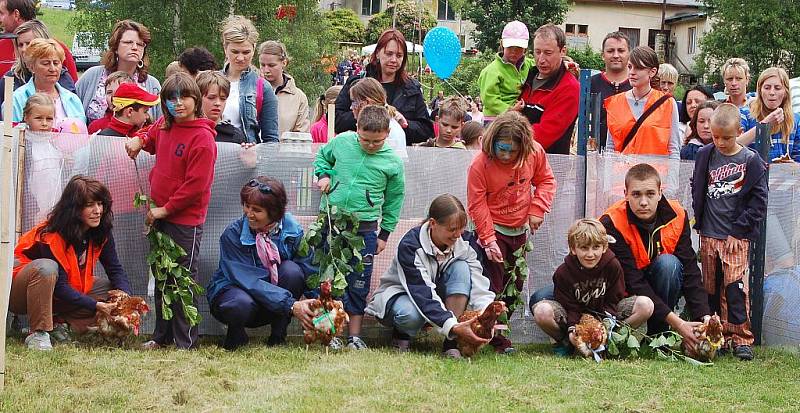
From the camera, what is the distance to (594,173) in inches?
312

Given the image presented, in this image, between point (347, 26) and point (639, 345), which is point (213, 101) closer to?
point (639, 345)

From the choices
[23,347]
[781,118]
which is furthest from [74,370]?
Result: [781,118]

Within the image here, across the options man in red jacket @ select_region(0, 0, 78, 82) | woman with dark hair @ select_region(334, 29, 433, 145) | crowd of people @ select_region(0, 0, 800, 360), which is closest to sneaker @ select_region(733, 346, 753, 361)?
crowd of people @ select_region(0, 0, 800, 360)

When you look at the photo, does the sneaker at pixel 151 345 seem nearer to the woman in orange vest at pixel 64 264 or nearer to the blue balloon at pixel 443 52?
the woman in orange vest at pixel 64 264

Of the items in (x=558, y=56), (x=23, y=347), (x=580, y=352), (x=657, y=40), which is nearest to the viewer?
(x=23, y=347)

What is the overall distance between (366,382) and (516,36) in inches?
164

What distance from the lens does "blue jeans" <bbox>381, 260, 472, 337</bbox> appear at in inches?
276

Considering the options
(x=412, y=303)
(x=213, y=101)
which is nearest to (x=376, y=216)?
(x=412, y=303)

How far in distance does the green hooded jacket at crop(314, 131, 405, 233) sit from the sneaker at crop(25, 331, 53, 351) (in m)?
2.07

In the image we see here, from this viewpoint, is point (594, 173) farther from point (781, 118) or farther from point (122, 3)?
point (122, 3)

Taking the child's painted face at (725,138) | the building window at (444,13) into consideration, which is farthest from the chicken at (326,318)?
the building window at (444,13)

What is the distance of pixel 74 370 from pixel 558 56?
4572 mm

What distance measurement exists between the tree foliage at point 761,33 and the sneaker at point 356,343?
38810 millimetres

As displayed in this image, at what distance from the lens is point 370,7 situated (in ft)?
220
